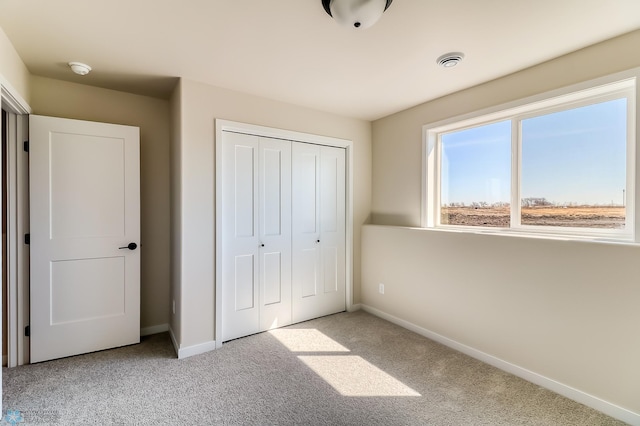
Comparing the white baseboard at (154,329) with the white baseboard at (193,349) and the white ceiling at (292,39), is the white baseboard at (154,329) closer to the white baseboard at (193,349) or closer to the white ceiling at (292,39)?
the white baseboard at (193,349)

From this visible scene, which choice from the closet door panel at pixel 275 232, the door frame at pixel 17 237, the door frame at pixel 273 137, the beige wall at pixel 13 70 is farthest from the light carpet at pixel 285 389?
the beige wall at pixel 13 70

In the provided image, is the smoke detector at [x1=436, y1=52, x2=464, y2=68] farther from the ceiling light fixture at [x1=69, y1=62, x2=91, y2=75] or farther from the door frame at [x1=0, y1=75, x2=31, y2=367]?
the door frame at [x1=0, y1=75, x2=31, y2=367]

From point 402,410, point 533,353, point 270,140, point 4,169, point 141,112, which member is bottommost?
point 402,410

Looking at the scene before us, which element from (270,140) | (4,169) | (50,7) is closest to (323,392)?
(270,140)

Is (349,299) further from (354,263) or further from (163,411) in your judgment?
(163,411)

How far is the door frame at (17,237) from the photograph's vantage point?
2387 mm

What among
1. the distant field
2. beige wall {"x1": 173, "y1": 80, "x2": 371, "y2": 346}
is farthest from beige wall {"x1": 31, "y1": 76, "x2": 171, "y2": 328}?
the distant field

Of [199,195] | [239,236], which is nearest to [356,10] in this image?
[199,195]

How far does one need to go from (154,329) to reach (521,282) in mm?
3496

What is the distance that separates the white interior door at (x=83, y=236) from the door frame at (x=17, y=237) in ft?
0.21

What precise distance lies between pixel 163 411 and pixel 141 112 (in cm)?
270

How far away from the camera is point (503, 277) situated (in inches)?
95.9

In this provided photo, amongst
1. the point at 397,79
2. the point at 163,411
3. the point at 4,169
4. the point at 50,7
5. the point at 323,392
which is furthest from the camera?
the point at 397,79

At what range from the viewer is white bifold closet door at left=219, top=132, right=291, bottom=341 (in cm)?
292
